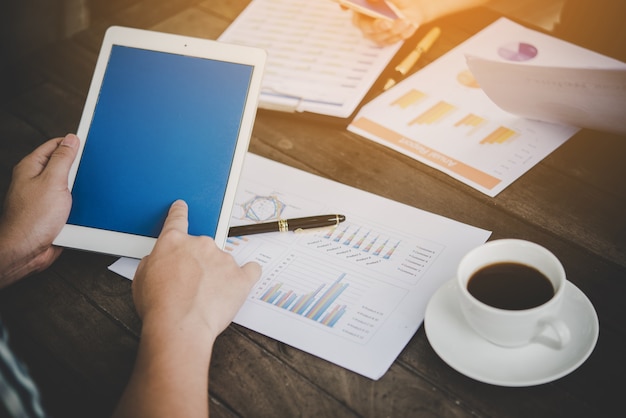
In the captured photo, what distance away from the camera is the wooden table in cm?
73

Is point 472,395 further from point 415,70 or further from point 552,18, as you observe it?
point 552,18

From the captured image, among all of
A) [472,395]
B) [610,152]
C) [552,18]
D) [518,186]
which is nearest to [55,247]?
[472,395]

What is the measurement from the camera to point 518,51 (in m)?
1.23

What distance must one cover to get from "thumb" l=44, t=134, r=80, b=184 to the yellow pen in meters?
0.58

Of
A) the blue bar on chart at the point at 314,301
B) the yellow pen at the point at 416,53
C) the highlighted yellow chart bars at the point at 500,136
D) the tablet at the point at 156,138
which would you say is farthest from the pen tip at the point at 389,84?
the blue bar on chart at the point at 314,301

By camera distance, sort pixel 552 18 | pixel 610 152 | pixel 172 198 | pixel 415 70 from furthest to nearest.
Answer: pixel 552 18, pixel 415 70, pixel 610 152, pixel 172 198

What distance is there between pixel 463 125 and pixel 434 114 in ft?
0.19

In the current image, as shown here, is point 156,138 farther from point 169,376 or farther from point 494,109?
point 494,109

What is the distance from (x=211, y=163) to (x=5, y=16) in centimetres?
151

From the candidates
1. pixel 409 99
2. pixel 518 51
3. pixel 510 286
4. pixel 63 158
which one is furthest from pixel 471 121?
pixel 63 158

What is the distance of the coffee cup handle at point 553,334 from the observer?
694mm

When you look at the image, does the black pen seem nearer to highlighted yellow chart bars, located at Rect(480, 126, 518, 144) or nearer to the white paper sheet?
the white paper sheet

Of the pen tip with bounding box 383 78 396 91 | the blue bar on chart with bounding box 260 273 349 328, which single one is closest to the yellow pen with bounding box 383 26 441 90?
the pen tip with bounding box 383 78 396 91

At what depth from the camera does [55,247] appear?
2.97 feet
